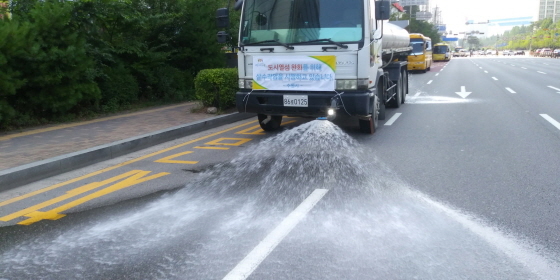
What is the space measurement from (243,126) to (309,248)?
23.1 ft

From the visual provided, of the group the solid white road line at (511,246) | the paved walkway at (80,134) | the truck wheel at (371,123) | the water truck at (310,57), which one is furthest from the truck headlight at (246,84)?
the solid white road line at (511,246)

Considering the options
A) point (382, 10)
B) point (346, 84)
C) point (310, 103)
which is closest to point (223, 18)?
point (310, 103)

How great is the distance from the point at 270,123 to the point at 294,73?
1.81m

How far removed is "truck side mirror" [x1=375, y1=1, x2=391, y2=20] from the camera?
8.65 metres

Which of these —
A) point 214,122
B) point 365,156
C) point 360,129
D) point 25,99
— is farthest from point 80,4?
point 365,156

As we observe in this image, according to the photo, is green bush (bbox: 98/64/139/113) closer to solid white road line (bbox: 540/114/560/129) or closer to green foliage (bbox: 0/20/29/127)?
green foliage (bbox: 0/20/29/127)

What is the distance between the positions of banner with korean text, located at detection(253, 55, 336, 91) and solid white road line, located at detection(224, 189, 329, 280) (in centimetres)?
347

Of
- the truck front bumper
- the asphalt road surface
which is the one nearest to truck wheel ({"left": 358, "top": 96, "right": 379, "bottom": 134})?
the asphalt road surface

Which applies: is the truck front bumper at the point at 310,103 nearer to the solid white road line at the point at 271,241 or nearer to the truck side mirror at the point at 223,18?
the truck side mirror at the point at 223,18

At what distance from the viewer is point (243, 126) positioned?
35.3 ft

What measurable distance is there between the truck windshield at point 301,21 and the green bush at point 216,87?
285cm

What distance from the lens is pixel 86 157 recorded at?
23.9 feet

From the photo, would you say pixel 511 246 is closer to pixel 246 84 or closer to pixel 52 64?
pixel 246 84

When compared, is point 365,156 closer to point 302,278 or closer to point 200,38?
point 302,278
